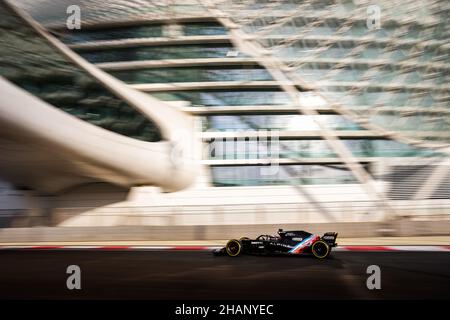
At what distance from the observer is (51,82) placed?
16234 mm

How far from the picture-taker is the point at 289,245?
344 inches

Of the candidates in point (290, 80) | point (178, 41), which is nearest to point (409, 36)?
point (290, 80)

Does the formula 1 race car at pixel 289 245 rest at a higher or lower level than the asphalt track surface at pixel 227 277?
higher

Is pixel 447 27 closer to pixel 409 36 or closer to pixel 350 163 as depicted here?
pixel 409 36

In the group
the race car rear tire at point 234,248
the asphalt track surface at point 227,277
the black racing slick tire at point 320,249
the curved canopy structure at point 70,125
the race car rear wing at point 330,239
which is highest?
the curved canopy structure at point 70,125

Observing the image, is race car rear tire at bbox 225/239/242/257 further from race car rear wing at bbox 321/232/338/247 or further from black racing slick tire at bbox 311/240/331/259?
race car rear wing at bbox 321/232/338/247

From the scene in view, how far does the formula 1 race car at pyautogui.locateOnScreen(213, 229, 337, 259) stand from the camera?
8.61m

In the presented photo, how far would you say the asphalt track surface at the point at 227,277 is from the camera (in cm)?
521

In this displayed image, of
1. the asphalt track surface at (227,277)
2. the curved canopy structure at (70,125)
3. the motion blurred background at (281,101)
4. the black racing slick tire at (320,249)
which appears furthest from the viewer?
the motion blurred background at (281,101)

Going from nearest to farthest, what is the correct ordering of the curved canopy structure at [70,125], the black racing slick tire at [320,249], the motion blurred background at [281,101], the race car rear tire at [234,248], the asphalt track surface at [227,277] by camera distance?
1. the asphalt track surface at [227,277]
2. the black racing slick tire at [320,249]
3. the race car rear tire at [234,248]
4. the curved canopy structure at [70,125]
5. the motion blurred background at [281,101]

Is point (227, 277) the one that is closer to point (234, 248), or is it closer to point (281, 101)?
point (234, 248)

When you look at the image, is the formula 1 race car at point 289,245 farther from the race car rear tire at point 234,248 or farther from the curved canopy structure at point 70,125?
the curved canopy structure at point 70,125

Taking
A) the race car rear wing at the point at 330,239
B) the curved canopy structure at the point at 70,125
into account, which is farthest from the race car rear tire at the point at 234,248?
the curved canopy structure at the point at 70,125

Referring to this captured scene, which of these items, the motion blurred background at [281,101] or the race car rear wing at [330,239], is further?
the motion blurred background at [281,101]
